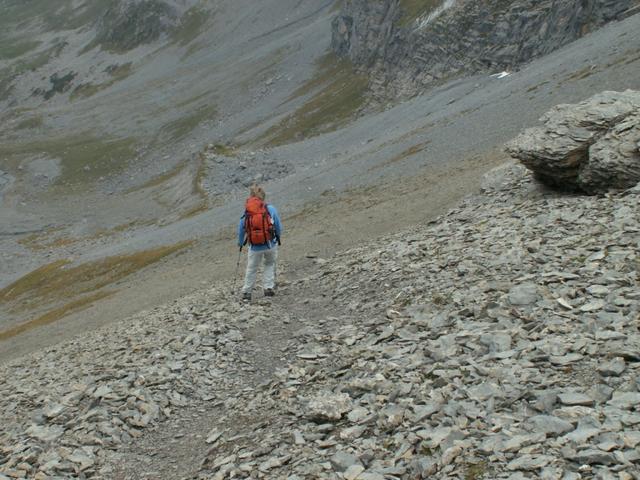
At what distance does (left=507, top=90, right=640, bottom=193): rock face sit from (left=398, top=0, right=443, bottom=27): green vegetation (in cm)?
10684

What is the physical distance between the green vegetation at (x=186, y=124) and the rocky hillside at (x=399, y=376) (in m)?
150

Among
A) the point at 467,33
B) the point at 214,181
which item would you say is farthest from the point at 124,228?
the point at 467,33

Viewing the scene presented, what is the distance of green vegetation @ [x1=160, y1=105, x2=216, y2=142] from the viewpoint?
16425 centimetres

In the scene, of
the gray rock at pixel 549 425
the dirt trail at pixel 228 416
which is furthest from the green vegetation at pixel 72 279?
the gray rock at pixel 549 425

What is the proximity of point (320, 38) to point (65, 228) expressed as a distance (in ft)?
308

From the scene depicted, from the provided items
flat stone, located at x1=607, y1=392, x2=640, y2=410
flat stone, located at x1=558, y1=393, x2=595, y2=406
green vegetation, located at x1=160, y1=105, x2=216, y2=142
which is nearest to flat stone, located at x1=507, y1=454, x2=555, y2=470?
flat stone, located at x1=558, y1=393, x2=595, y2=406

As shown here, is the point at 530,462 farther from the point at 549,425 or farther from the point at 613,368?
the point at 613,368

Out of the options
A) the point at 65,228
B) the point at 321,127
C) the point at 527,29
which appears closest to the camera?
the point at 527,29

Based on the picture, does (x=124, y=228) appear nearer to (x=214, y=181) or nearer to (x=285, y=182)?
(x=214, y=181)

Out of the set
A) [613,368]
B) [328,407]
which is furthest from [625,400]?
[328,407]

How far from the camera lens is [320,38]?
17500cm

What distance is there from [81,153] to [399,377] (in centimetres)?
17868

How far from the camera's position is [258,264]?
20500mm

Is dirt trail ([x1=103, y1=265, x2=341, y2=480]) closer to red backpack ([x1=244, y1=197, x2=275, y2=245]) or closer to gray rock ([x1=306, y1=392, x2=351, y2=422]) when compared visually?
gray rock ([x1=306, y1=392, x2=351, y2=422])
